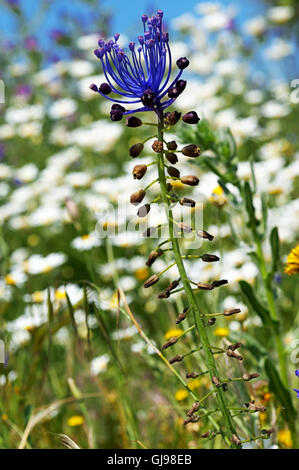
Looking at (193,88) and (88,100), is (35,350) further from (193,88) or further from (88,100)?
(88,100)

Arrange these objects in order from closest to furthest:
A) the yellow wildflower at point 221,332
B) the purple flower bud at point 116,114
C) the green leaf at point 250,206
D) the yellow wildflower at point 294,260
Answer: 1. the purple flower bud at point 116,114
2. the yellow wildflower at point 294,260
3. the green leaf at point 250,206
4. the yellow wildflower at point 221,332

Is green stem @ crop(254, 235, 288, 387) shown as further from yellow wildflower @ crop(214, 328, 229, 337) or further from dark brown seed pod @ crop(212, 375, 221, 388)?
dark brown seed pod @ crop(212, 375, 221, 388)

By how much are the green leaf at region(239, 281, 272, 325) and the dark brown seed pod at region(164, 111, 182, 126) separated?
516mm

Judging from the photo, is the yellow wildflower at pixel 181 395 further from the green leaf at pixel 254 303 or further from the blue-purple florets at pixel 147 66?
the blue-purple florets at pixel 147 66

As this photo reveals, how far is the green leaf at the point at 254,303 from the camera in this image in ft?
4.50

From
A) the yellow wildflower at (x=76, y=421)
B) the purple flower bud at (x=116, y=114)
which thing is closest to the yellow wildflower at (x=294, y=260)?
the purple flower bud at (x=116, y=114)

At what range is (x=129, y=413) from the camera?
149 centimetres

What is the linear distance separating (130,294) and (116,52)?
6.22 feet

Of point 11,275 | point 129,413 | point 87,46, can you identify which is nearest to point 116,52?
point 129,413

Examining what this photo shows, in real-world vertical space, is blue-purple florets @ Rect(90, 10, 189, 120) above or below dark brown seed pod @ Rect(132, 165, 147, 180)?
above

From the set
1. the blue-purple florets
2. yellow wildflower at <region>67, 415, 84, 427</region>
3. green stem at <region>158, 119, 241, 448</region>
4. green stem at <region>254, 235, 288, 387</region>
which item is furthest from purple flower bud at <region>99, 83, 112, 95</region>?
yellow wildflower at <region>67, 415, 84, 427</region>

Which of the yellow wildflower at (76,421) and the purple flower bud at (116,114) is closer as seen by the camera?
the purple flower bud at (116,114)

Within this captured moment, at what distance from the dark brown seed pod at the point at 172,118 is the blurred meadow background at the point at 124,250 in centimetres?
43

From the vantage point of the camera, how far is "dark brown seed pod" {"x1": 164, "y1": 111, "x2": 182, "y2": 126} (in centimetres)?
96
